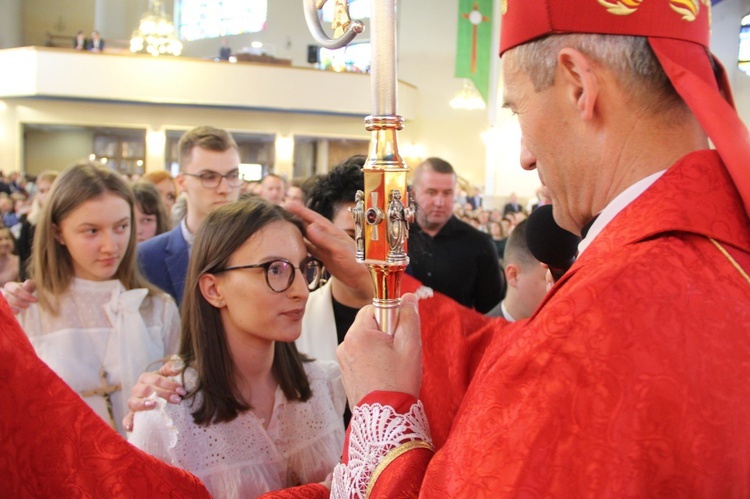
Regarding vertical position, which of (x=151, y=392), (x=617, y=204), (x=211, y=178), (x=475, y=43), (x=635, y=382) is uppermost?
(x=475, y=43)

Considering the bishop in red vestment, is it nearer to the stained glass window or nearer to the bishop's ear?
the bishop's ear

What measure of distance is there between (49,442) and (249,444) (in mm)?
847

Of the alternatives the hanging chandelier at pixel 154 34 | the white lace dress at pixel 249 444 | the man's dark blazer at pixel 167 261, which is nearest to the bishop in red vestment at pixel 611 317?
the white lace dress at pixel 249 444

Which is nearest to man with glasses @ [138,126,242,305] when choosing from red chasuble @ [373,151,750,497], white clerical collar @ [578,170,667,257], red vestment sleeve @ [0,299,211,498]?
red vestment sleeve @ [0,299,211,498]

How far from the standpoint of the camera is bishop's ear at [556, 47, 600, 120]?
1091 mm

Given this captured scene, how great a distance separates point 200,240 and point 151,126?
56.4 ft

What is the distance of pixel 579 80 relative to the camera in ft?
3.62

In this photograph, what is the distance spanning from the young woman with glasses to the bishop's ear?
1097 mm

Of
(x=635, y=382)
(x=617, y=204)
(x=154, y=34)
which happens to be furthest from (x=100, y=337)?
(x=154, y=34)

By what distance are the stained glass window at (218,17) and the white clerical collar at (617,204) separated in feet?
74.4

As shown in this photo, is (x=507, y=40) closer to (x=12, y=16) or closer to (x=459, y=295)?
(x=459, y=295)

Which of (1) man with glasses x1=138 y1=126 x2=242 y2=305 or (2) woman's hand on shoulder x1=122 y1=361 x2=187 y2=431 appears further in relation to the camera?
(1) man with glasses x1=138 y1=126 x2=242 y2=305

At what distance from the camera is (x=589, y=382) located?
890mm

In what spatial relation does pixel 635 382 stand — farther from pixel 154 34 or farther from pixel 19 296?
pixel 154 34
